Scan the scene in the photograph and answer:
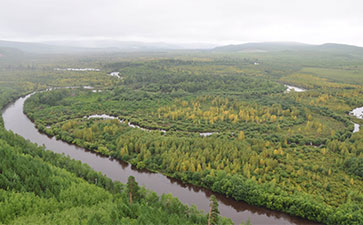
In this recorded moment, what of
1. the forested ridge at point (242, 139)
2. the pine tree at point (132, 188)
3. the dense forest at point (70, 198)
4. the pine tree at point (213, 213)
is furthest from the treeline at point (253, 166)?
the pine tree at point (132, 188)

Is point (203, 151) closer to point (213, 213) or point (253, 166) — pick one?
point (253, 166)

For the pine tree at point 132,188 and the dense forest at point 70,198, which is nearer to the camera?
the dense forest at point 70,198

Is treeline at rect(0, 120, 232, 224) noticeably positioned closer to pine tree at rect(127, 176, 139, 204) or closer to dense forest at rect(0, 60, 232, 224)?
dense forest at rect(0, 60, 232, 224)

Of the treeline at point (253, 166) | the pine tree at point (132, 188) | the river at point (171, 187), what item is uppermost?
the pine tree at point (132, 188)

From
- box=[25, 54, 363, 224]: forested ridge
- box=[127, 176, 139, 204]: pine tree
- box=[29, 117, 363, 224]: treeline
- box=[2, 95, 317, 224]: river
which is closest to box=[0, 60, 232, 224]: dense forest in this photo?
box=[127, 176, 139, 204]: pine tree

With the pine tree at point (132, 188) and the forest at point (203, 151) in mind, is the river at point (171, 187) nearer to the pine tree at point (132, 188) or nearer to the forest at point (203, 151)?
the forest at point (203, 151)

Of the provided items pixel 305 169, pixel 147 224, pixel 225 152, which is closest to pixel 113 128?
pixel 225 152

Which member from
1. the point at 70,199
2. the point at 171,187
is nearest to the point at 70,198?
the point at 70,199

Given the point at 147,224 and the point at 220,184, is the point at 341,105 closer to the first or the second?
the point at 220,184
